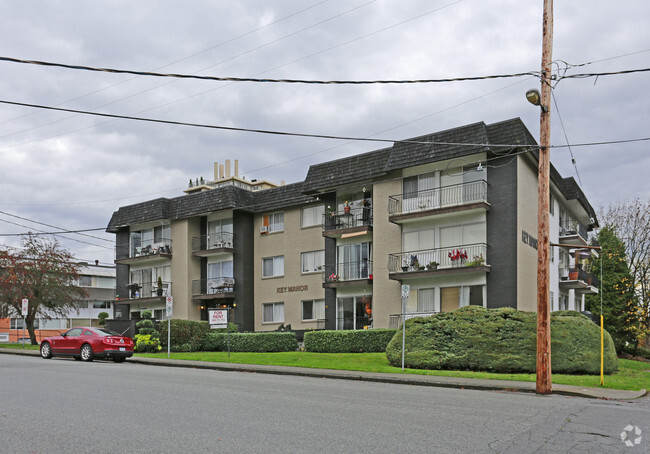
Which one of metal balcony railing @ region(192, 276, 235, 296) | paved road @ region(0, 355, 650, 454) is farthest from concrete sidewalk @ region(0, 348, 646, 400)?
metal balcony railing @ region(192, 276, 235, 296)

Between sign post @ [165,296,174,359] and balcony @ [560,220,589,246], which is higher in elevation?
balcony @ [560,220,589,246]

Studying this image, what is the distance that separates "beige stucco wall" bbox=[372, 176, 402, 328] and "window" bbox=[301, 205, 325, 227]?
500cm

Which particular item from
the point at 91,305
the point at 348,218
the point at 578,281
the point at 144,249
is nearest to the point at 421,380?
the point at 348,218

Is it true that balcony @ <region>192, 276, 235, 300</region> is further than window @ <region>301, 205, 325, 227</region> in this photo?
Yes

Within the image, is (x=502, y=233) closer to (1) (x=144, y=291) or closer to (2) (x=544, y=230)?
(2) (x=544, y=230)

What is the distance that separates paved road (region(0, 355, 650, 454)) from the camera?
299 inches

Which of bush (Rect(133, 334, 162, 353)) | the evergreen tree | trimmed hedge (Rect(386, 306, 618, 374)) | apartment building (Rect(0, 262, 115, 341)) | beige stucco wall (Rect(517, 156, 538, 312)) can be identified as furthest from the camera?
apartment building (Rect(0, 262, 115, 341))

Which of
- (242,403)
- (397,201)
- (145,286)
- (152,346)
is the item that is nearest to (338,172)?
(397,201)

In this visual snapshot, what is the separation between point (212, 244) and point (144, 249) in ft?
19.2

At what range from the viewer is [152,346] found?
29156 millimetres

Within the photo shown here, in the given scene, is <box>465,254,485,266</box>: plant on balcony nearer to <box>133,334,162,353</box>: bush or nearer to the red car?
the red car

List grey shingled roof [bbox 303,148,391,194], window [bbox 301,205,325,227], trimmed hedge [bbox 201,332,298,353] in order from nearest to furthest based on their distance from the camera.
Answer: trimmed hedge [bbox 201,332,298,353] → grey shingled roof [bbox 303,148,391,194] → window [bbox 301,205,325,227]

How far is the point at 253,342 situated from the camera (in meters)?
29.5

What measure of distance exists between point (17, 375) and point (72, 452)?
11304mm
